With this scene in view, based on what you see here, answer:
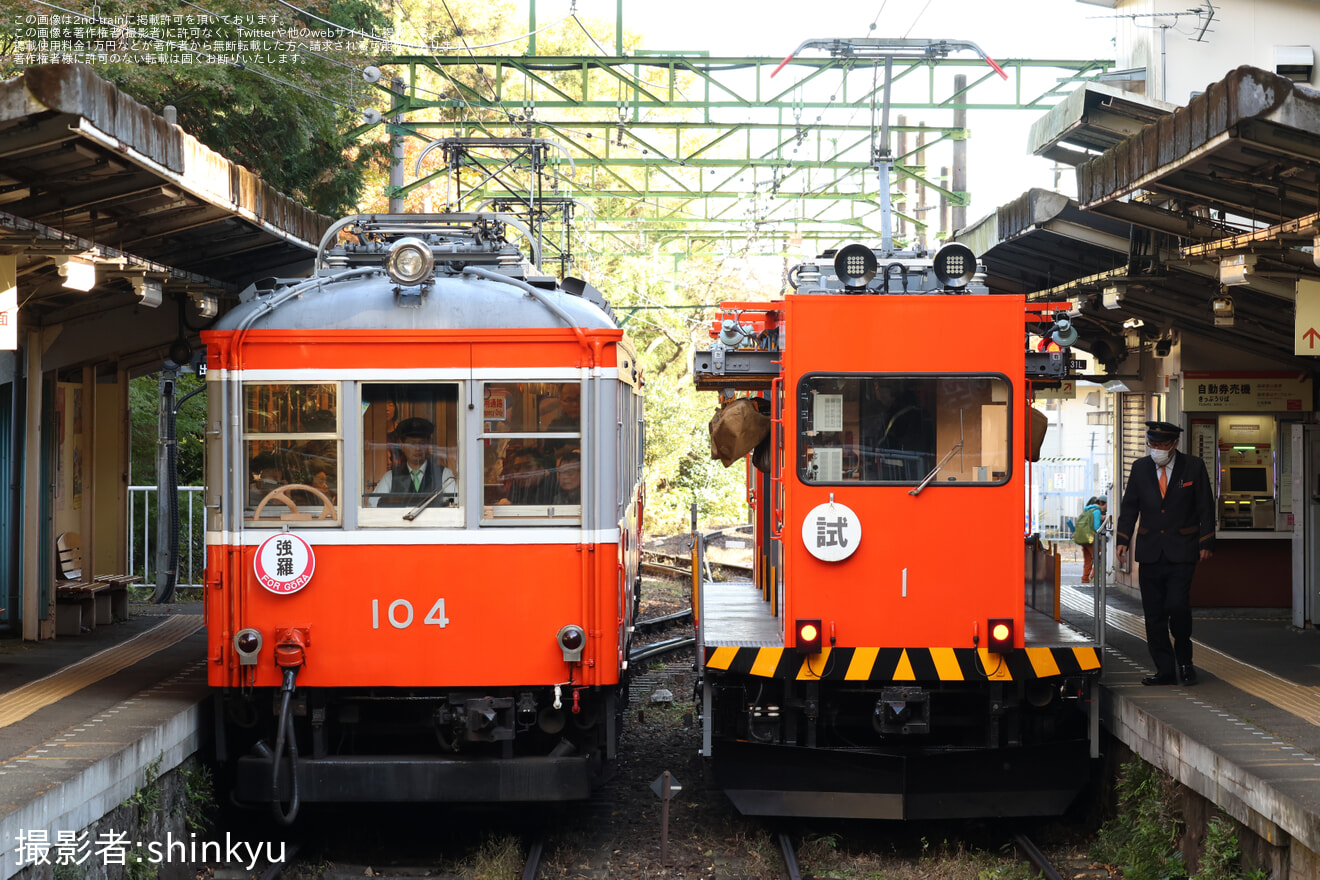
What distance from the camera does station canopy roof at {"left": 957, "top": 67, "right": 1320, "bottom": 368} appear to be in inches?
272

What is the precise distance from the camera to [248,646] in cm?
725

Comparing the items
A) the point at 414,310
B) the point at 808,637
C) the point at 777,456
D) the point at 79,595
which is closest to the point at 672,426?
the point at 79,595

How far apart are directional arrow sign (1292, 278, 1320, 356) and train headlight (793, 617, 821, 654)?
3374 mm

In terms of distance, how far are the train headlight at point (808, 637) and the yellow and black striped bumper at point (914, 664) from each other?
4 cm

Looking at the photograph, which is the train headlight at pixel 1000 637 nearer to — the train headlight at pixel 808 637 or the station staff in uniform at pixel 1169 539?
the train headlight at pixel 808 637

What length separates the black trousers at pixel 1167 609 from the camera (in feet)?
28.2

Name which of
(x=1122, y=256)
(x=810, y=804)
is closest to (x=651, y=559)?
(x=1122, y=256)

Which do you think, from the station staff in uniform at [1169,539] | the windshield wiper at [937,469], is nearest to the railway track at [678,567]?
the station staff in uniform at [1169,539]

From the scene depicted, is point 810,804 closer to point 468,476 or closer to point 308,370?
point 468,476

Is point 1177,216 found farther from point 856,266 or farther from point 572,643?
point 572,643

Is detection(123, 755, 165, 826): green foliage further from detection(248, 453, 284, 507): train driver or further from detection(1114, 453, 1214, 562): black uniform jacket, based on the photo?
detection(1114, 453, 1214, 562): black uniform jacket

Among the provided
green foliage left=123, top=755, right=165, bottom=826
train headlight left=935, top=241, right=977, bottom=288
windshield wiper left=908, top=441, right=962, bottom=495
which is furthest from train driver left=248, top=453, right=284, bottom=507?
train headlight left=935, top=241, right=977, bottom=288

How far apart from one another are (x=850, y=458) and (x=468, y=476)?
84.3 inches

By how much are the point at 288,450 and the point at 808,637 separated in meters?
3.04
